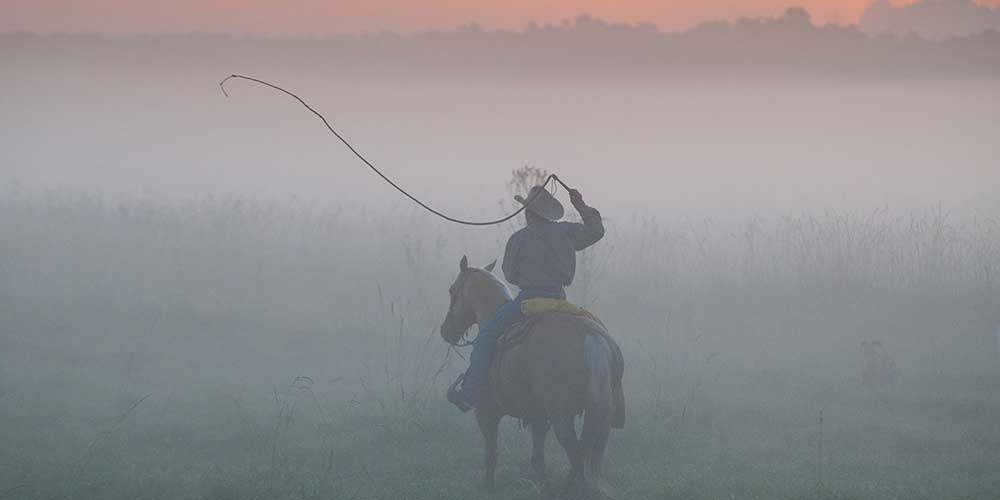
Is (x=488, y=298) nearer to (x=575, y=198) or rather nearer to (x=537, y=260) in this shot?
(x=537, y=260)

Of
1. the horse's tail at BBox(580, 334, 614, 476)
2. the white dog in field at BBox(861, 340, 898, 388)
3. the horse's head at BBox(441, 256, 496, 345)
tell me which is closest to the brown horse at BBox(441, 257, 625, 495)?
the horse's tail at BBox(580, 334, 614, 476)

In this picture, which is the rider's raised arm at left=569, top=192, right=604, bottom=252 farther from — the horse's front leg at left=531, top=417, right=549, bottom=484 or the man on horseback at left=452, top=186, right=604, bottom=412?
the horse's front leg at left=531, top=417, right=549, bottom=484

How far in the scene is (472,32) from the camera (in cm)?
7419

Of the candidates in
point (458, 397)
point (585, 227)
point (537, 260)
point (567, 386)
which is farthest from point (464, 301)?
point (567, 386)

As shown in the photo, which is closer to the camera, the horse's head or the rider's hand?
the rider's hand

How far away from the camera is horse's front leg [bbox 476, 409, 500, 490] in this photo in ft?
28.4

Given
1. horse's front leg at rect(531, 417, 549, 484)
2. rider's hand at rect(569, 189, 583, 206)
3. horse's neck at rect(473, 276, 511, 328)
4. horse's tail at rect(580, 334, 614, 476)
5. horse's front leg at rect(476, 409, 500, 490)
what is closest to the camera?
horse's tail at rect(580, 334, 614, 476)

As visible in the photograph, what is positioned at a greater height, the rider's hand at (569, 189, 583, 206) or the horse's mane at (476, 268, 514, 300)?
the rider's hand at (569, 189, 583, 206)

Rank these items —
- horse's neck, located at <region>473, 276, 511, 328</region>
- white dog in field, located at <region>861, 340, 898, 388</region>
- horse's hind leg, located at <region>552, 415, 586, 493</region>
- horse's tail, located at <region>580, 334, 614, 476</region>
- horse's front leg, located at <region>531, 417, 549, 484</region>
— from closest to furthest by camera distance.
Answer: horse's tail, located at <region>580, 334, 614, 476</region> < horse's hind leg, located at <region>552, 415, 586, 493</region> < horse's front leg, located at <region>531, 417, 549, 484</region> < horse's neck, located at <region>473, 276, 511, 328</region> < white dog in field, located at <region>861, 340, 898, 388</region>

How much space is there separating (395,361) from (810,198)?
25.3m

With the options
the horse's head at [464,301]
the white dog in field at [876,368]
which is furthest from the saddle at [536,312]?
the white dog in field at [876,368]

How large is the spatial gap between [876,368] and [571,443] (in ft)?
19.5

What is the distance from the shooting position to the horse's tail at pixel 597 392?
299 inches

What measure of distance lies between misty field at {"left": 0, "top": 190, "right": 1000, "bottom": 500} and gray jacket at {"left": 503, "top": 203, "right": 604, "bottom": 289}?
172 centimetres
